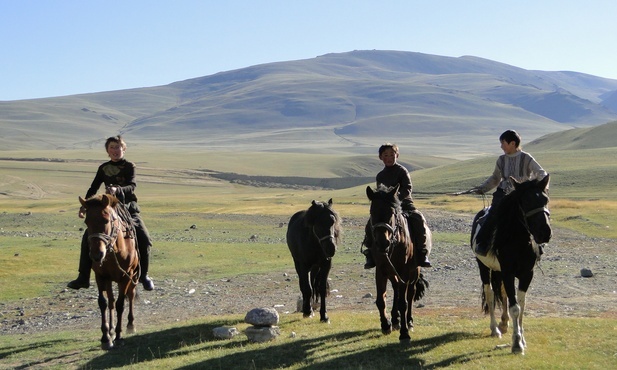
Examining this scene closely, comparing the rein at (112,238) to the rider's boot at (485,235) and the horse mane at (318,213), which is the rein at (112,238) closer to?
the horse mane at (318,213)

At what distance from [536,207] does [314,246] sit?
209 inches

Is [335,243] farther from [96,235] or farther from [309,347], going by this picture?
[96,235]

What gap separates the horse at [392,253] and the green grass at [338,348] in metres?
0.46

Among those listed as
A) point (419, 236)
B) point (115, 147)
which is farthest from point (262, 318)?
point (115, 147)

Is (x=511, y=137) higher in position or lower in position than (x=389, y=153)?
higher

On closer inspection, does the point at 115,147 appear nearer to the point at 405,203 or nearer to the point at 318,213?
the point at 318,213

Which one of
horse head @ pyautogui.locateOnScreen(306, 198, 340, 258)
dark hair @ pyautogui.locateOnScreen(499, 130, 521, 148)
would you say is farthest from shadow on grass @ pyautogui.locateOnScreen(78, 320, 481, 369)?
dark hair @ pyautogui.locateOnScreen(499, 130, 521, 148)

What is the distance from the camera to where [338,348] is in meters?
11.8

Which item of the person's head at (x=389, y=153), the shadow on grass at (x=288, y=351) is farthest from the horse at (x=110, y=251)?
the person's head at (x=389, y=153)

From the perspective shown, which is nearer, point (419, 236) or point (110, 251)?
point (110, 251)

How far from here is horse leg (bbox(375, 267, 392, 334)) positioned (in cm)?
1197

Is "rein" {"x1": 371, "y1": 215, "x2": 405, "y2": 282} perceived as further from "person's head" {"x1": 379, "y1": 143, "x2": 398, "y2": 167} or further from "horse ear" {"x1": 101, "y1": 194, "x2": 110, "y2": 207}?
"horse ear" {"x1": 101, "y1": 194, "x2": 110, "y2": 207}

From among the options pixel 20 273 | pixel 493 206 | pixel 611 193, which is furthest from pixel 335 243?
pixel 611 193

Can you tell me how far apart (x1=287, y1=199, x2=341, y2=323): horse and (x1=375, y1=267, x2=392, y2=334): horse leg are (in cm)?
156
